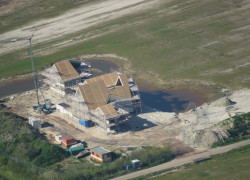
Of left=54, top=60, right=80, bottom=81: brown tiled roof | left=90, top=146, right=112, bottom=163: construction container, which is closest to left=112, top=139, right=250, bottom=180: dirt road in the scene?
left=90, top=146, right=112, bottom=163: construction container

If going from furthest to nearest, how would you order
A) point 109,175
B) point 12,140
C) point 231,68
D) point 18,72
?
1. point 18,72
2. point 231,68
3. point 12,140
4. point 109,175

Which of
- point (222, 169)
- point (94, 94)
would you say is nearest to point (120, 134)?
point (94, 94)

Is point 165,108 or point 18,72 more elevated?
point 18,72

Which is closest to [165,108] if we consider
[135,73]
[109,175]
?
[135,73]

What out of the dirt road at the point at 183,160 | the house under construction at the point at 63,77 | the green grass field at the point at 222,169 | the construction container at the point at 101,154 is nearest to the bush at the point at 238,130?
the dirt road at the point at 183,160

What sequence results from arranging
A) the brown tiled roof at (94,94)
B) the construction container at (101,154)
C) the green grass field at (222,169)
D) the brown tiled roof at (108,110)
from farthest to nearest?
the brown tiled roof at (94,94)
the brown tiled roof at (108,110)
the construction container at (101,154)
the green grass field at (222,169)

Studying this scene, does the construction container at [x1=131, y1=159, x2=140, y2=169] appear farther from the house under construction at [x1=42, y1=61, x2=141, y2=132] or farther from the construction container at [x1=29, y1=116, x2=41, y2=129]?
the construction container at [x1=29, y1=116, x2=41, y2=129]

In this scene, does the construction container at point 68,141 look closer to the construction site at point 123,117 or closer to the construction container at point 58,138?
the construction container at point 58,138

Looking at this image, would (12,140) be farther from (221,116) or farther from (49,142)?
(221,116)
